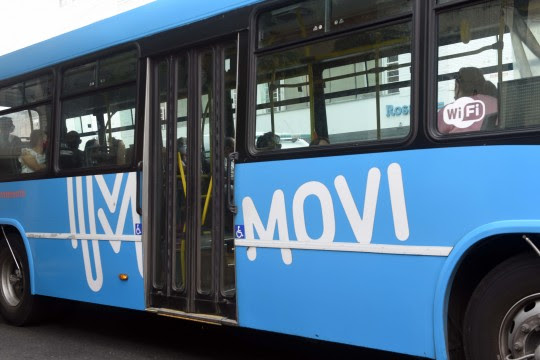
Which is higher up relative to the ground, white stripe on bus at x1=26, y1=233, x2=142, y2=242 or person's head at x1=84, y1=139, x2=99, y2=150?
person's head at x1=84, y1=139, x2=99, y2=150

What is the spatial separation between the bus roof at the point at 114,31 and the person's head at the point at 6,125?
0.47m

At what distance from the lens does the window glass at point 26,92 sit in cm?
627

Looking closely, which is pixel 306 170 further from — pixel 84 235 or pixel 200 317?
pixel 84 235

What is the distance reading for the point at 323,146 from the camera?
3930 millimetres

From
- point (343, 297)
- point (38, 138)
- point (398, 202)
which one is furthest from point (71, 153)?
point (398, 202)

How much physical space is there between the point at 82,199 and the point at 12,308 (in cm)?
197

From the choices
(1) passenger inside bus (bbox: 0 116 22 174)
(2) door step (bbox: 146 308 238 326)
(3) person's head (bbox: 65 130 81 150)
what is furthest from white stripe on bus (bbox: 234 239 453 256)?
(1) passenger inside bus (bbox: 0 116 22 174)

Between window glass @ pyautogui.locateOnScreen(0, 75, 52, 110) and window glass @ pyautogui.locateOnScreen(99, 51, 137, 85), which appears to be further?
window glass @ pyautogui.locateOnScreen(0, 75, 52, 110)

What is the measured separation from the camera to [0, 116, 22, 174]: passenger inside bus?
6680mm

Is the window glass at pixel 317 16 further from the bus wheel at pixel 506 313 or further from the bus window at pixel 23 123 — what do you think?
the bus window at pixel 23 123

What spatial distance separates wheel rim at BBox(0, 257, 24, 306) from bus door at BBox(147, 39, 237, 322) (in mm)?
2440

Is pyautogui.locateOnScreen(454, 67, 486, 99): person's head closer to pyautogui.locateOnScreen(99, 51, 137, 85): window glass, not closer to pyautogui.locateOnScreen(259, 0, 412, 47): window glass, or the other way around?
pyautogui.locateOnScreen(259, 0, 412, 47): window glass

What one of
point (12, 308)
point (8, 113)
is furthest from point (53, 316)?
point (8, 113)

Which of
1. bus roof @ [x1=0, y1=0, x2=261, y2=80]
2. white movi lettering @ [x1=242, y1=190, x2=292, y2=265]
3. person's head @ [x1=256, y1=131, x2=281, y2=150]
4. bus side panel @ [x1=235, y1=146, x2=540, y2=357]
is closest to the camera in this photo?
bus side panel @ [x1=235, y1=146, x2=540, y2=357]
